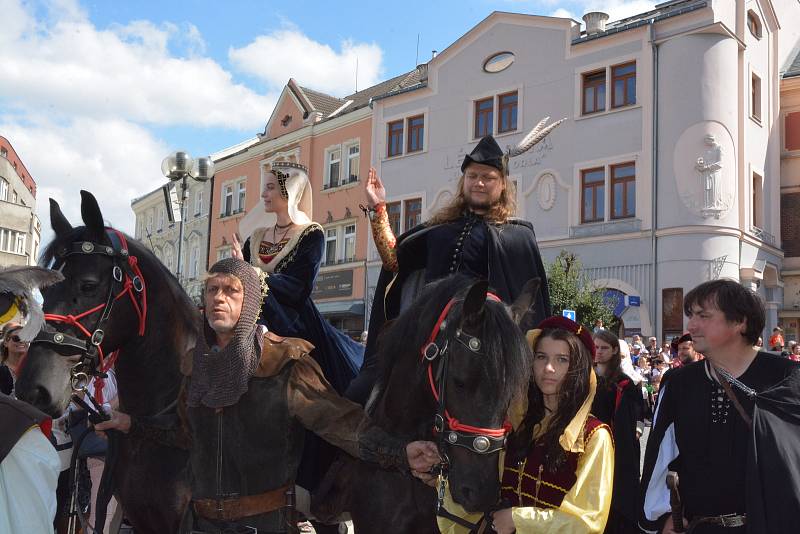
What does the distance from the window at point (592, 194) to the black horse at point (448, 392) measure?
759 inches

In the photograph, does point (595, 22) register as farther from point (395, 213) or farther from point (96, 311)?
point (96, 311)

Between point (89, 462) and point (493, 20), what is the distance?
878 inches

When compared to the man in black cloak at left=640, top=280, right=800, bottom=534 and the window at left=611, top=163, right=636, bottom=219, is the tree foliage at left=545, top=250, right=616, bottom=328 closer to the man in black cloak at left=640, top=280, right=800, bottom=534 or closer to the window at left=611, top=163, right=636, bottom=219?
the window at left=611, top=163, right=636, bottom=219

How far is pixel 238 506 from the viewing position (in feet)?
10.8

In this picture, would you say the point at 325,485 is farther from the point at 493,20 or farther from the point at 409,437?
the point at 493,20

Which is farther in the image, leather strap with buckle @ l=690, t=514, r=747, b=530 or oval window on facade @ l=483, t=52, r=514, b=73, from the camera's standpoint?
oval window on facade @ l=483, t=52, r=514, b=73

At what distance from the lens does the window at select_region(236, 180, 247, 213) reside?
3404 cm

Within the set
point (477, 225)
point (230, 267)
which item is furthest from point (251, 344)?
point (477, 225)

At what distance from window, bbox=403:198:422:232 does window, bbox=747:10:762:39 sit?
447 inches

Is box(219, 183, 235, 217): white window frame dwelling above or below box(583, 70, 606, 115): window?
below

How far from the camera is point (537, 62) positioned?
23281 mm

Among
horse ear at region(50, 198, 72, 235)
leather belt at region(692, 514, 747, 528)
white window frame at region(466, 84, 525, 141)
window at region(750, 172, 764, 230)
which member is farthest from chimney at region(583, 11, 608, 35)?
leather belt at region(692, 514, 747, 528)

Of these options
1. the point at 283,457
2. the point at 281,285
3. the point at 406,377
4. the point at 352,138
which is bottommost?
the point at 283,457

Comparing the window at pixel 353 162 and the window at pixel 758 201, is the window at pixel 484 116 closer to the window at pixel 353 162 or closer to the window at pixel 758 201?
the window at pixel 353 162
